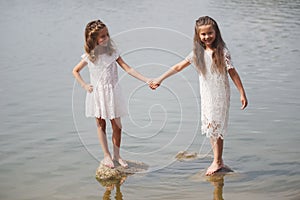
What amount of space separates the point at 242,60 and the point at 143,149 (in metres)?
5.31

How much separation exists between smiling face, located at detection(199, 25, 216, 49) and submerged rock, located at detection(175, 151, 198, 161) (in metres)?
1.32

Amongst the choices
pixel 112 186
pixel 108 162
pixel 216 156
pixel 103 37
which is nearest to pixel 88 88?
pixel 103 37

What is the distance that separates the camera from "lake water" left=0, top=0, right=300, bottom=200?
4.96 meters

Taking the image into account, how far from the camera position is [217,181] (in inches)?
197

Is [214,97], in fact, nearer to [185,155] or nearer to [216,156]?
[216,156]

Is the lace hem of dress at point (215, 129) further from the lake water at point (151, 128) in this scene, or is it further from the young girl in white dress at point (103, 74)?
the young girl in white dress at point (103, 74)

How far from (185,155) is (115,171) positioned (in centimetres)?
89

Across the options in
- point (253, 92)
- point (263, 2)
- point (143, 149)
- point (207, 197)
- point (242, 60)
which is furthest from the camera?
point (263, 2)

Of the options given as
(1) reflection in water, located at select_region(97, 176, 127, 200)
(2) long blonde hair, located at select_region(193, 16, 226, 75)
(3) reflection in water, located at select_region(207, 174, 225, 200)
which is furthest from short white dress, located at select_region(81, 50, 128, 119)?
(3) reflection in water, located at select_region(207, 174, 225, 200)

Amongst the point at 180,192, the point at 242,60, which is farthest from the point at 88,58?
the point at 242,60

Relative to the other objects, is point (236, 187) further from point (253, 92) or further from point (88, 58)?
point (253, 92)

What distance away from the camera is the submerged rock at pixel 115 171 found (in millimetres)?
5121

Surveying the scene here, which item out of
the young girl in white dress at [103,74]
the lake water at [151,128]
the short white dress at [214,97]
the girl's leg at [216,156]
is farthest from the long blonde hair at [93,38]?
the girl's leg at [216,156]

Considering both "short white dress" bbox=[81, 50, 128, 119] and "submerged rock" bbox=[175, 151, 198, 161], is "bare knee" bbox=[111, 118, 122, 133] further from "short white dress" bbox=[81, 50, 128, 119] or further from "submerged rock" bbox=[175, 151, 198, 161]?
"submerged rock" bbox=[175, 151, 198, 161]
